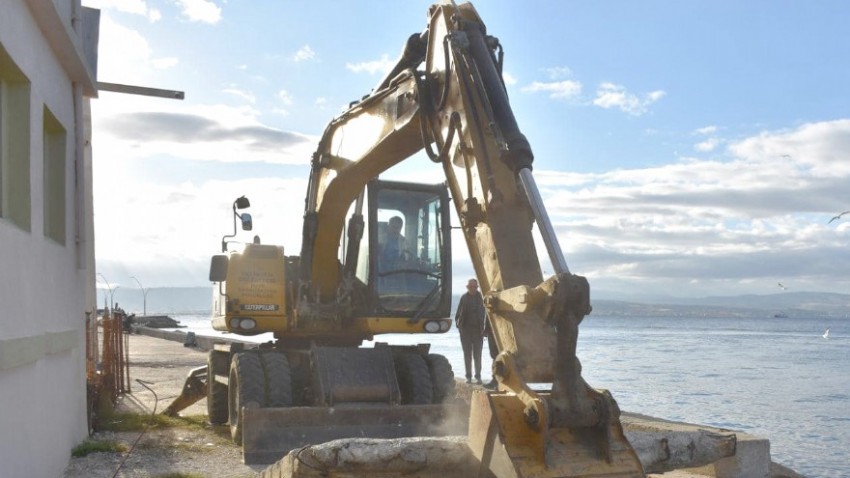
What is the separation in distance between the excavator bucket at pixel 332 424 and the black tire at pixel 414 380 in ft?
1.68

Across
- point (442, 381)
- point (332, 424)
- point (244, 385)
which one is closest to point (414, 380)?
point (442, 381)

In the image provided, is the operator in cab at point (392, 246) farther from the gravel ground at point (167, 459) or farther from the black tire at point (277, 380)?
the gravel ground at point (167, 459)

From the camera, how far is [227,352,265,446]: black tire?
9.41 m

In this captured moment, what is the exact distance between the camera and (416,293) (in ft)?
34.3

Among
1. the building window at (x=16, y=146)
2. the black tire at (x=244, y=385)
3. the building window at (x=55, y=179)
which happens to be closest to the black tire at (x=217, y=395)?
the black tire at (x=244, y=385)

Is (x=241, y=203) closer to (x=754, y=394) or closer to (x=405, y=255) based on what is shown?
(x=405, y=255)

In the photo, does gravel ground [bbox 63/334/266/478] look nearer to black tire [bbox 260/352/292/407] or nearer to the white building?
the white building

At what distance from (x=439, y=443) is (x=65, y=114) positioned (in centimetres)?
606

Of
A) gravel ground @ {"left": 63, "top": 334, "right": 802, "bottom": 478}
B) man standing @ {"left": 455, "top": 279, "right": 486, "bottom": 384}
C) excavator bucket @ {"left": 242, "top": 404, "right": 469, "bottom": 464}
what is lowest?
gravel ground @ {"left": 63, "top": 334, "right": 802, "bottom": 478}

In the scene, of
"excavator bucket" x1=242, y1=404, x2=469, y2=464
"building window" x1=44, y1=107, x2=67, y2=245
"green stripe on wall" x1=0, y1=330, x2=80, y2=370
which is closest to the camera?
"green stripe on wall" x1=0, y1=330, x2=80, y2=370

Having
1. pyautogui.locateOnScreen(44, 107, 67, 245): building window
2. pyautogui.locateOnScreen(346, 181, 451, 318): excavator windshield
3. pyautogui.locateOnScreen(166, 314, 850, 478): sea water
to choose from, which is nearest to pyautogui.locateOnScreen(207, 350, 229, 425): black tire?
pyautogui.locateOnScreen(346, 181, 451, 318): excavator windshield

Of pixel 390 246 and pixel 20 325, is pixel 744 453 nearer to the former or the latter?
pixel 390 246

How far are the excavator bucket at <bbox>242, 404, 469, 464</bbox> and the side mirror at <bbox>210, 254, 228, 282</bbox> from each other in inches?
86.9

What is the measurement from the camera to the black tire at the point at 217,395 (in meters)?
11.3
